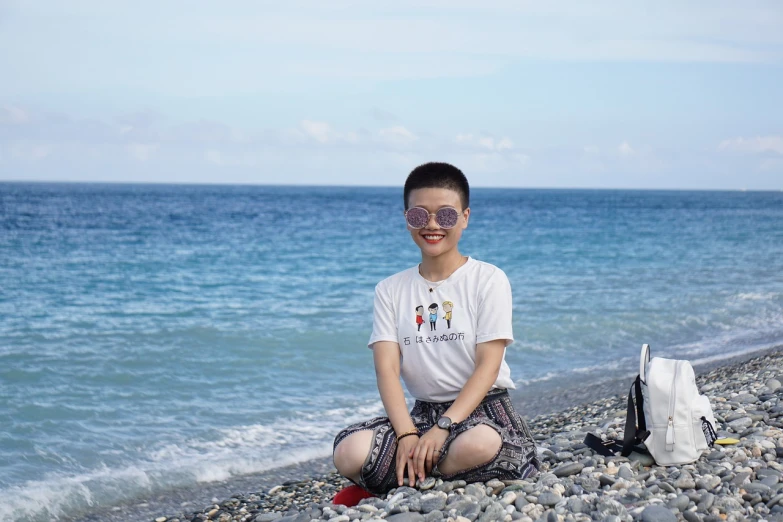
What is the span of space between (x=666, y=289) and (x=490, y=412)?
44.6ft

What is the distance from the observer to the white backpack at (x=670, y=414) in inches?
155

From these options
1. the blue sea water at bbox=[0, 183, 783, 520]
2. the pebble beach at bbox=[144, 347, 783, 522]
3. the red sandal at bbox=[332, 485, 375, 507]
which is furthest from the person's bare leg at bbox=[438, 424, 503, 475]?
the blue sea water at bbox=[0, 183, 783, 520]

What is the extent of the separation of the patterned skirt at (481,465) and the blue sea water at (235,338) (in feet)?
9.54

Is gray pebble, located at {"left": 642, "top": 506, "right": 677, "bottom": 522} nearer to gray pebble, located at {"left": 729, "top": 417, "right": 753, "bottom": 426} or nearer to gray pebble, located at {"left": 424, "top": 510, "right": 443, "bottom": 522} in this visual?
gray pebble, located at {"left": 424, "top": 510, "right": 443, "bottom": 522}

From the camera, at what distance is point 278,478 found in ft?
20.4

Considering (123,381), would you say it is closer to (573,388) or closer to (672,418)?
(573,388)

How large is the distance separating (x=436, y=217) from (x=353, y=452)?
1.27 m

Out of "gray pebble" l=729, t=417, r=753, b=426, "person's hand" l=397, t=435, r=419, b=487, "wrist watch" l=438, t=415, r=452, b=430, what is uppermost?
"wrist watch" l=438, t=415, r=452, b=430

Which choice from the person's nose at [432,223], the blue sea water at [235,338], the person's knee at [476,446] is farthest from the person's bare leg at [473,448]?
the blue sea water at [235,338]

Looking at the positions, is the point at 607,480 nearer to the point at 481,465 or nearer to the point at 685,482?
the point at 685,482

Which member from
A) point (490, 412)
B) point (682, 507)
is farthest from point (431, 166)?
point (682, 507)

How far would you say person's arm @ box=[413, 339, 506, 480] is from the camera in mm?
3697

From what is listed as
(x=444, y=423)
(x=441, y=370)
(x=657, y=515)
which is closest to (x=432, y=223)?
(x=441, y=370)

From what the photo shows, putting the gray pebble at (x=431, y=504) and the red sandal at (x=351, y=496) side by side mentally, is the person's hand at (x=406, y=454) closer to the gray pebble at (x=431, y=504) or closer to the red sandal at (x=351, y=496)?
the gray pebble at (x=431, y=504)
